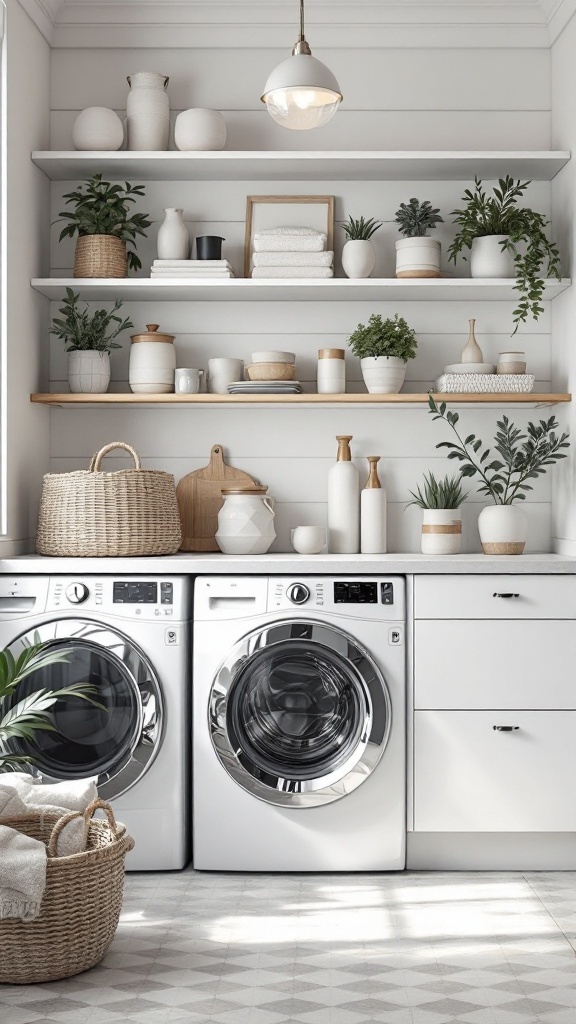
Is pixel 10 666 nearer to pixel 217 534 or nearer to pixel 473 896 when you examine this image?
pixel 217 534

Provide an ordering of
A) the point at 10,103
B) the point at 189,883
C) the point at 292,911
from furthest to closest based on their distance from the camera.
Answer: the point at 10,103
the point at 189,883
the point at 292,911

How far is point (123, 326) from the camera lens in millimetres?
3494

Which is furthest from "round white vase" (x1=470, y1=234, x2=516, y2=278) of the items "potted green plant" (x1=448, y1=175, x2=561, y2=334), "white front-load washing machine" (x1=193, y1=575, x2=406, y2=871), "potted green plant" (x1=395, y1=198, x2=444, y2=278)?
"white front-load washing machine" (x1=193, y1=575, x2=406, y2=871)

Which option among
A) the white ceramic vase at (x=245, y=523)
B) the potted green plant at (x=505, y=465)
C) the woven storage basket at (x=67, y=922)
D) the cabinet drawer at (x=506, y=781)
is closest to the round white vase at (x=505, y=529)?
the potted green plant at (x=505, y=465)

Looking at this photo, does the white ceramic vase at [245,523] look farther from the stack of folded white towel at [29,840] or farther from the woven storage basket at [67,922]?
the woven storage basket at [67,922]

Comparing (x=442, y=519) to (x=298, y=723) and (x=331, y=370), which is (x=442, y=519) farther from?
(x=298, y=723)

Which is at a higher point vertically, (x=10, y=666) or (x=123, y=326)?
(x=123, y=326)

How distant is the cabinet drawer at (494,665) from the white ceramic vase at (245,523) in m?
0.64

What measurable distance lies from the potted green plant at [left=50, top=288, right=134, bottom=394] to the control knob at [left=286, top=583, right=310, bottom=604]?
1068 mm

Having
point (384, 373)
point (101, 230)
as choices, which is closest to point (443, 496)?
point (384, 373)

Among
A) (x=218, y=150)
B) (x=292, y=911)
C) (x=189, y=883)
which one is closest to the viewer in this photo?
(x=292, y=911)

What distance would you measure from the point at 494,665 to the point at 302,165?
1.79m

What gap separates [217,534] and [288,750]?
0.79 metres

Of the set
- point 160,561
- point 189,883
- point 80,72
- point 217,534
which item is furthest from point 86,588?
point 80,72
